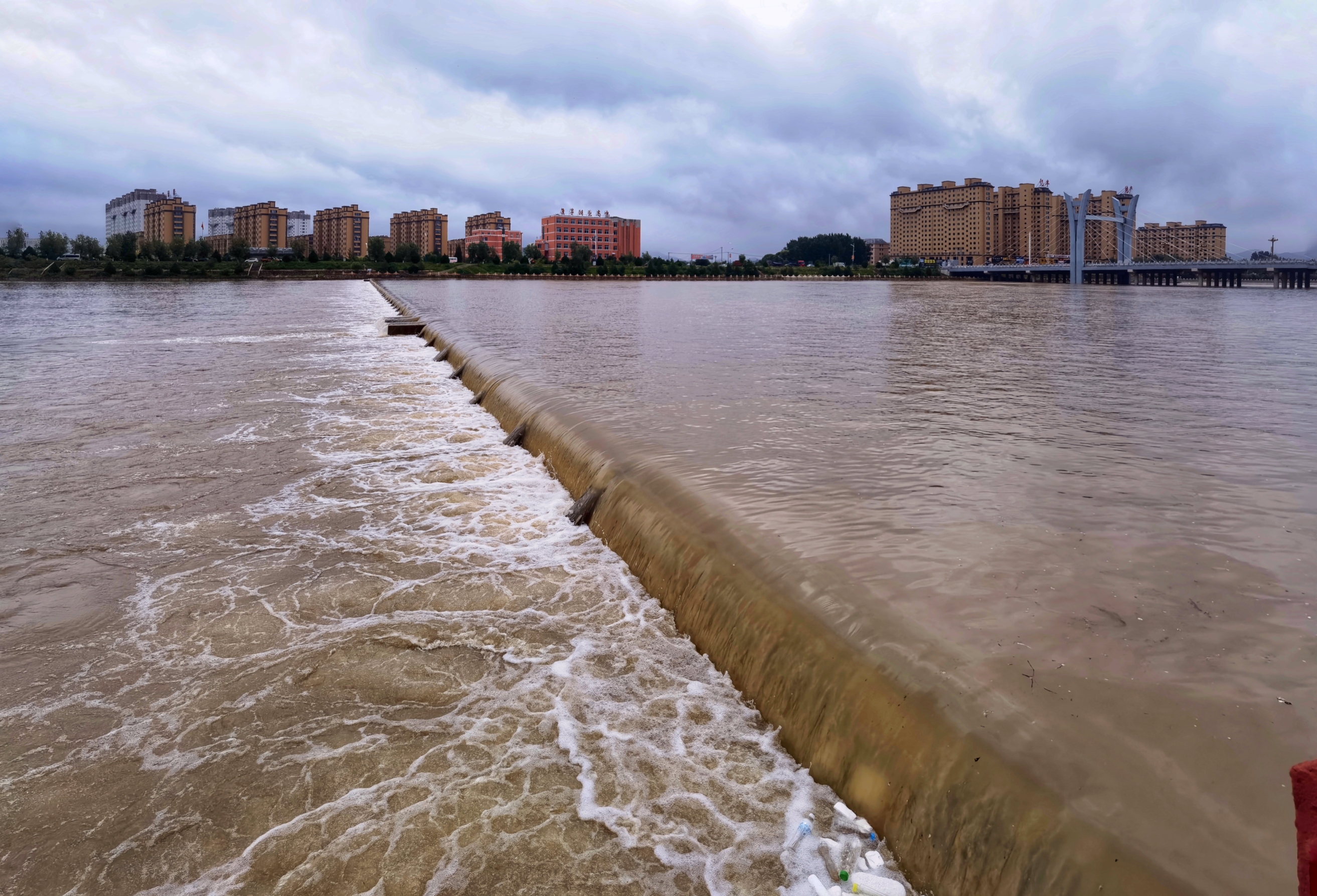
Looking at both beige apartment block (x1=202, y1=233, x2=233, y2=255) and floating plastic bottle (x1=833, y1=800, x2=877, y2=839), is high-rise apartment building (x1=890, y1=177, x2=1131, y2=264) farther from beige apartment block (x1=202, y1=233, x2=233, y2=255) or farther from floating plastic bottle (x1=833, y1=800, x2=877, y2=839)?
floating plastic bottle (x1=833, y1=800, x2=877, y2=839)

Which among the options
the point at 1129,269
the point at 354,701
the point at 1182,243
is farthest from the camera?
the point at 1182,243

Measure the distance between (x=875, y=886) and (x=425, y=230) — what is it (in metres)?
195

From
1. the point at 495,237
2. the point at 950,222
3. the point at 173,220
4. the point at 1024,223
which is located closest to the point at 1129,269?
the point at 1024,223

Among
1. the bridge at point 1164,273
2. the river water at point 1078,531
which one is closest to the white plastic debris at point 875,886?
the river water at point 1078,531

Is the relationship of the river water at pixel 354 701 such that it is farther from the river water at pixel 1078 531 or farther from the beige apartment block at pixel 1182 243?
the beige apartment block at pixel 1182 243

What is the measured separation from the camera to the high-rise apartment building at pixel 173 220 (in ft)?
576

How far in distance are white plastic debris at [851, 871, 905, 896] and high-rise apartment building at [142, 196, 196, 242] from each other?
200 metres

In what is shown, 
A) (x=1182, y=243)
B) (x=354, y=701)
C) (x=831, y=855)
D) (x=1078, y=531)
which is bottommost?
(x=831, y=855)

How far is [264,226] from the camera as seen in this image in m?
181

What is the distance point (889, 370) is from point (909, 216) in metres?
198

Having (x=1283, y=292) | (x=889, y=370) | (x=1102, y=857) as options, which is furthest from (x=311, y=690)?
(x=1283, y=292)

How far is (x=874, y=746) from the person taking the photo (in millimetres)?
3629

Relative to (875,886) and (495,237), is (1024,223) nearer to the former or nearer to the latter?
(495,237)

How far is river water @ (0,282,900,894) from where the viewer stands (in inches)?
135
